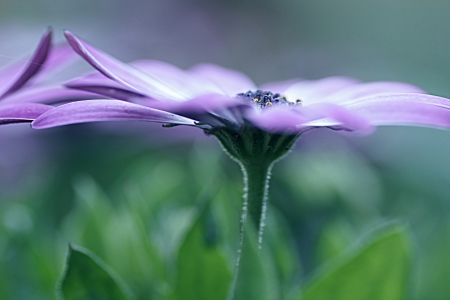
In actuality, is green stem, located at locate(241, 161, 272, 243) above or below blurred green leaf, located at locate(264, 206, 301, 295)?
above

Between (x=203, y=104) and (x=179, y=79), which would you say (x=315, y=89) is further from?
(x=203, y=104)

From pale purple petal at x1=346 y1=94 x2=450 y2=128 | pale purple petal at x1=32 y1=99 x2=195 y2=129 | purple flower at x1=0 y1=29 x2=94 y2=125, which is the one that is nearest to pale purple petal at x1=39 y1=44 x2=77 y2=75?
purple flower at x1=0 y1=29 x2=94 y2=125

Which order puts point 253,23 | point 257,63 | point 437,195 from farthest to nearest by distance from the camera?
point 253,23 < point 257,63 < point 437,195

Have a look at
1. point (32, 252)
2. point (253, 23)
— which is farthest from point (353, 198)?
point (253, 23)

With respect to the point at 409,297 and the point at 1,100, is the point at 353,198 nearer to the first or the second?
the point at 409,297

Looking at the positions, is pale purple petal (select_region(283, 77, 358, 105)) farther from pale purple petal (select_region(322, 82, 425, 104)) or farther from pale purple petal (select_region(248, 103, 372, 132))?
pale purple petal (select_region(248, 103, 372, 132))

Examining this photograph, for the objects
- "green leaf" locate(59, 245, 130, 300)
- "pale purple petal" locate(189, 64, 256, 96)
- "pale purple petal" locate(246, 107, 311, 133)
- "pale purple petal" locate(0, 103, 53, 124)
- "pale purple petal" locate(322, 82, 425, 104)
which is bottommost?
"green leaf" locate(59, 245, 130, 300)

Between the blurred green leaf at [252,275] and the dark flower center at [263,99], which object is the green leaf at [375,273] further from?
the dark flower center at [263,99]
